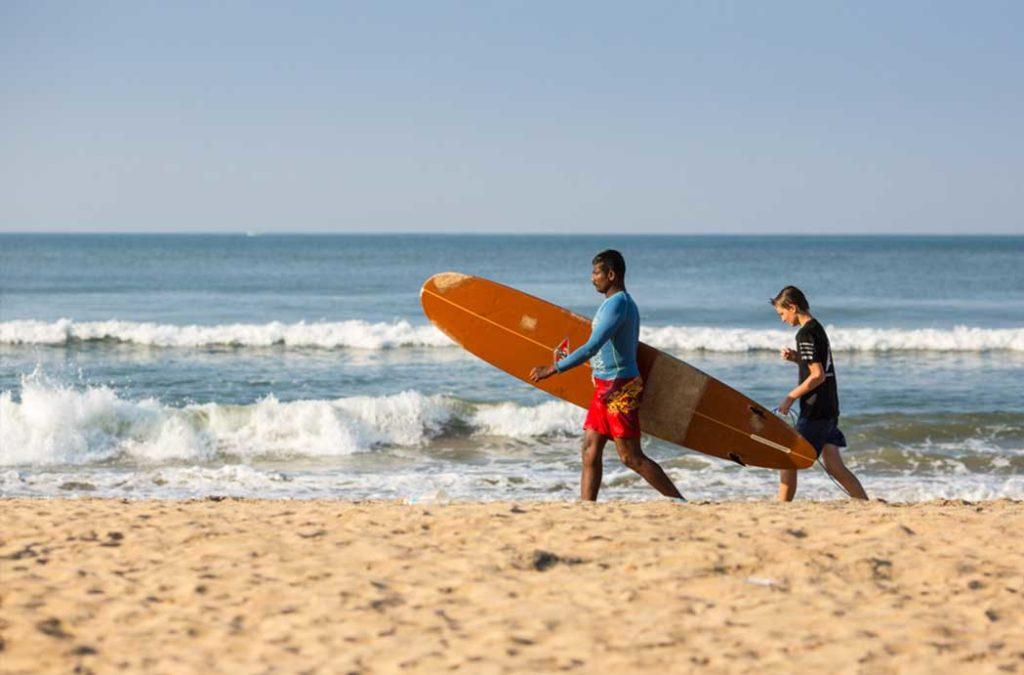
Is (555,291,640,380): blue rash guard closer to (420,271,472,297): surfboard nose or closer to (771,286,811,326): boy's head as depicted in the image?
(771,286,811,326): boy's head

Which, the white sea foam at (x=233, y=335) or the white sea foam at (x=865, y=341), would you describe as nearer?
the white sea foam at (x=865, y=341)

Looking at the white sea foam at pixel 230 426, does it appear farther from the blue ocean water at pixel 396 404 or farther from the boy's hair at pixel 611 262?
the boy's hair at pixel 611 262

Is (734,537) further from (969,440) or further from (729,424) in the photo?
(969,440)

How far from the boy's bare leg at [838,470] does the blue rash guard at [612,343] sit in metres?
1.61

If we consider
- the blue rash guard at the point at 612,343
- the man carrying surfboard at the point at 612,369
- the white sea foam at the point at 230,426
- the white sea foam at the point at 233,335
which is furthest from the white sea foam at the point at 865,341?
the blue rash guard at the point at 612,343

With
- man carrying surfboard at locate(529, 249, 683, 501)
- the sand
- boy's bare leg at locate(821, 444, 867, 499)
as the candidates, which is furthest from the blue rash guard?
boy's bare leg at locate(821, 444, 867, 499)

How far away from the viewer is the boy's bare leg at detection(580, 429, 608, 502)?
21.6 feet

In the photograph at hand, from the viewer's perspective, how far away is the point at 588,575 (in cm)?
513

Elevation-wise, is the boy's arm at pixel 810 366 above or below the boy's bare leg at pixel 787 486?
above

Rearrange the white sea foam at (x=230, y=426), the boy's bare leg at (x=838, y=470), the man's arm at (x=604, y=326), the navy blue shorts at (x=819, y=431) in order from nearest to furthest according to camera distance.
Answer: the man's arm at (x=604, y=326), the navy blue shorts at (x=819, y=431), the boy's bare leg at (x=838, y=470), the white sea foam at (x=230, y=426)

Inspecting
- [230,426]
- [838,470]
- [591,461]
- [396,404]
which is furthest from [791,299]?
[230,426]

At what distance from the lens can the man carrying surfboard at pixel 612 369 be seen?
6.25 meters

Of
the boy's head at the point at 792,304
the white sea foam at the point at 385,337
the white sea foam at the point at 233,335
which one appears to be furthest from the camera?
the white sea foam at the point at 233,335

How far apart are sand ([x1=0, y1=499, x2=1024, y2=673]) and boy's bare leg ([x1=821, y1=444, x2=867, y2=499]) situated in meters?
0.57
